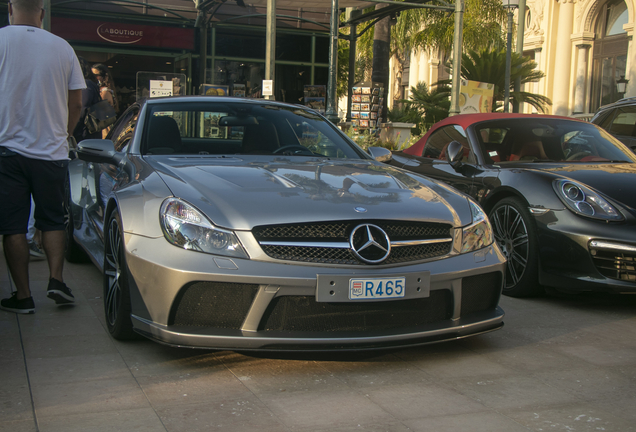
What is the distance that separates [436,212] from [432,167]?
2.91 meters

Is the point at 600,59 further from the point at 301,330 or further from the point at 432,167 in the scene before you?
the point at 301,330

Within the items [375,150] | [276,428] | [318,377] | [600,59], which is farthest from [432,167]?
[600,59]

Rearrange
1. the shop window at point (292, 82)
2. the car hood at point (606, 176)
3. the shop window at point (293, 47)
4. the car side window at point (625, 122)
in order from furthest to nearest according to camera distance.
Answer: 1. the shop window at point (293, 47)
2. the shop window at point (292, 82)
3. the car side window at point (625, 122)
4. the car hood at point (606, 176)

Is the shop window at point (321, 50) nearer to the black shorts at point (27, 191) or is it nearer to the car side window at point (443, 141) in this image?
the car side window at point (443, 141)

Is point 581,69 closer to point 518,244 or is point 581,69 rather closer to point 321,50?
point 321,50

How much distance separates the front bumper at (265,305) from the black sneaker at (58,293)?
1.19 meters

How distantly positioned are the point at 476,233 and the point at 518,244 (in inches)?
63.2

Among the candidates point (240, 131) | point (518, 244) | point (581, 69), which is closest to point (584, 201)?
point (518, 244)

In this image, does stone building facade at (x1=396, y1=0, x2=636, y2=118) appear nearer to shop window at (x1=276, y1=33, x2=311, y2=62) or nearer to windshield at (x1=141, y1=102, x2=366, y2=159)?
shop window at (x1=276, y1=33, x2=311, y2=62)

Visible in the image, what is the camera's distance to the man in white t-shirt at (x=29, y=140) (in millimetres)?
4242

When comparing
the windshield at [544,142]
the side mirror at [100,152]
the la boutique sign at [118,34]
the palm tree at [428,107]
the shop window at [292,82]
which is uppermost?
the la boutique sign at [118,34]

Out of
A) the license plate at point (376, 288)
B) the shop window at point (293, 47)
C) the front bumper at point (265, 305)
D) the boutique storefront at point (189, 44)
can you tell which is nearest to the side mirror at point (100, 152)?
the front bumper at point (265, 305)

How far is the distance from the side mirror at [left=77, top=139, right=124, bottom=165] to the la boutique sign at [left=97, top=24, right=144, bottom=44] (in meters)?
21.0

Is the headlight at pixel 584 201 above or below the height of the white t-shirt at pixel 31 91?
below
